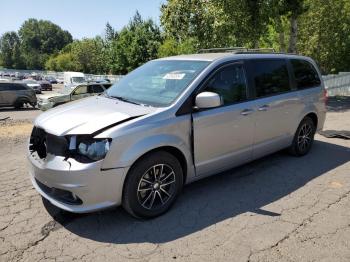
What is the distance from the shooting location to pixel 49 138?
4.06 metres

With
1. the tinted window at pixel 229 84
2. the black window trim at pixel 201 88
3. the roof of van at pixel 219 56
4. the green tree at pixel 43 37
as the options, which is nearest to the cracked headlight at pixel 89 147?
the black window trim at pixel 201 88

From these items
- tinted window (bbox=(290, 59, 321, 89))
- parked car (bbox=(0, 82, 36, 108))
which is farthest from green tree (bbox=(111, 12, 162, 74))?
tinted window (bbox=(290, 59, 321, 89))

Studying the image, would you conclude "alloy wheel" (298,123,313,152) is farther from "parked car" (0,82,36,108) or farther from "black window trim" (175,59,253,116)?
"parked car" (0,82,36,108)

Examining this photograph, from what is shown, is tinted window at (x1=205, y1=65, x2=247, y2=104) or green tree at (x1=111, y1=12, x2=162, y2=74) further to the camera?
green tree at (x1=111, y1=12, x2=162, y2=74)

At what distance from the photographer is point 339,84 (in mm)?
19812

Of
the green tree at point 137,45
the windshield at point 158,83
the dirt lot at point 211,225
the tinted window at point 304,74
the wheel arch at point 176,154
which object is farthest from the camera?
the green tree at point 137,45

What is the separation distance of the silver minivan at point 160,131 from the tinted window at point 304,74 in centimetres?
30

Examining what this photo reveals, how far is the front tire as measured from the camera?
13.2 ft

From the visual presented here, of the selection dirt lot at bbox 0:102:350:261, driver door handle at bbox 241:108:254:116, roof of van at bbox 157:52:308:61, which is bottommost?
dirt lot at bbox 0:102:350:261

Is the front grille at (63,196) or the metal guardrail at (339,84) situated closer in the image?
the front grille at (63,196)

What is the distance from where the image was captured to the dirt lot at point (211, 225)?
11.9 ft

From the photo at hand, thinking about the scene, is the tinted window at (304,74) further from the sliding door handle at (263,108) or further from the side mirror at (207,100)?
the side mirror at (207,100)

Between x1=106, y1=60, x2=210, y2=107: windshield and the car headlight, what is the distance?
→ 941 mm

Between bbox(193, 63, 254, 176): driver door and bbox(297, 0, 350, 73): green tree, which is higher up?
bbox(297, 0, 350, 73): green tree
